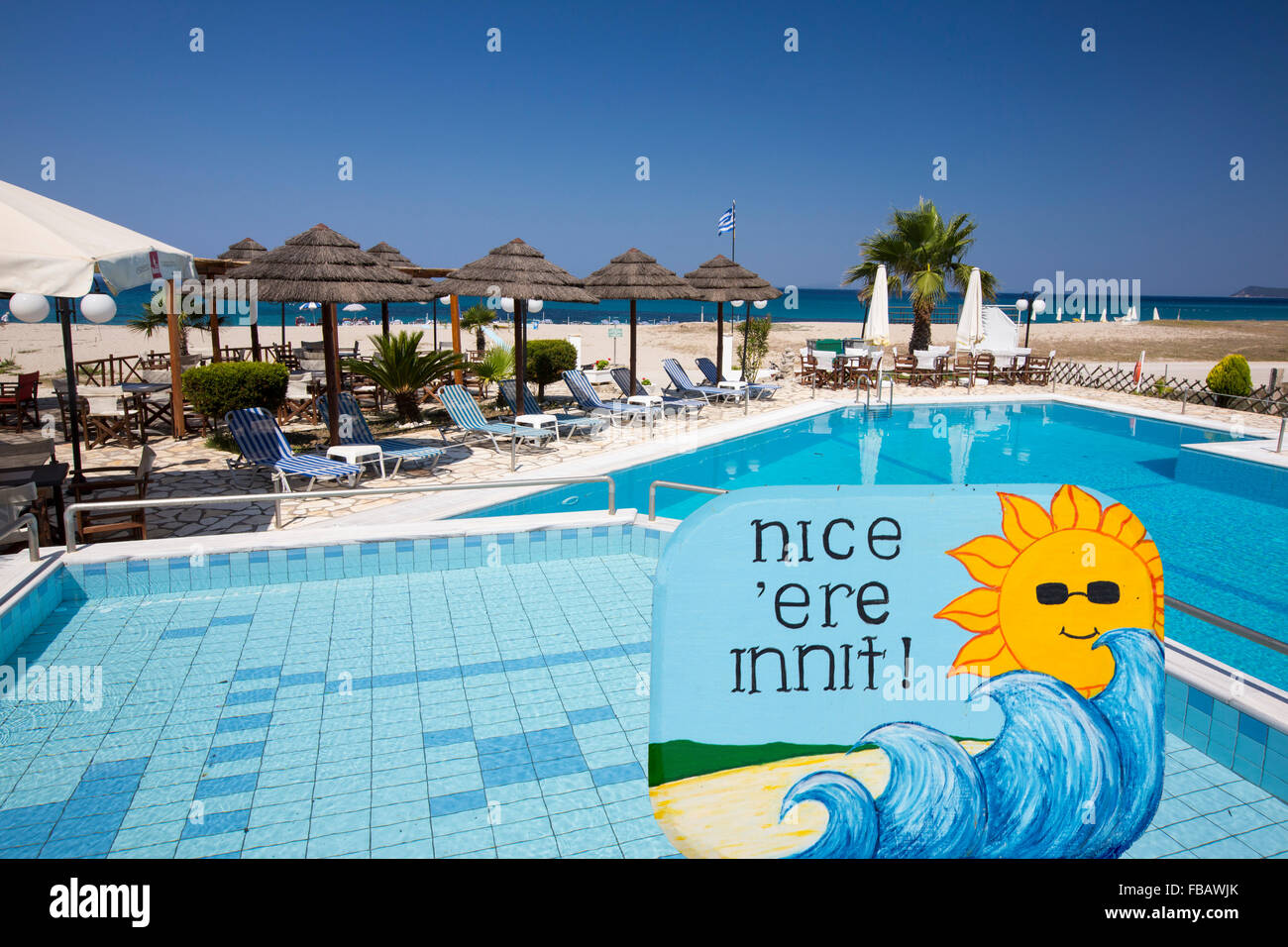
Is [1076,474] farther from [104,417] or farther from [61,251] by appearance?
[104,417]

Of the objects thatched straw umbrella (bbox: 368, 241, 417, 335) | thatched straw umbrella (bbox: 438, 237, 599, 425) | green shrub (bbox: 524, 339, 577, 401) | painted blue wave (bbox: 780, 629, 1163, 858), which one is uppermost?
thatched straw umbrella (bbox: 368, 241, 417, 335)

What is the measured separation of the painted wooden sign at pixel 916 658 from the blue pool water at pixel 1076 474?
157 inches

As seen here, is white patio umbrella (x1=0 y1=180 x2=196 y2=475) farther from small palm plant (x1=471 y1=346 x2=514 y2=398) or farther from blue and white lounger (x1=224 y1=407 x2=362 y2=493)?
small palm plant (x1=471 y1=346 x2=514 y2=398)

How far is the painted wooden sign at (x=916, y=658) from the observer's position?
2.57 meters

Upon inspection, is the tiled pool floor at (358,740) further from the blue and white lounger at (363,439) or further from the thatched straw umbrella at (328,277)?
the thatched straw umbrella at (328,277)

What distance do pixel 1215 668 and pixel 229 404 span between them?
1149cm

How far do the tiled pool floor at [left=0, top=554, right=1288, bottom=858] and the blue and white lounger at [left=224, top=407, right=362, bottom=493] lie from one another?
8.15 feet

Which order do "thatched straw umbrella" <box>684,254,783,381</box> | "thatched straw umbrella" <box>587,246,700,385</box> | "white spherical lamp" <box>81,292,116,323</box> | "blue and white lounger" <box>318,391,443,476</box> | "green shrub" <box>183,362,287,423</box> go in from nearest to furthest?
"blue and white lounger" <box>318,391,443,476</box> < "green shrub" <box>183,362,287,423</box> < "white spherical lamp" <box>81,292,116,323</box> < "thatched straw umbrella" <box>587,246,700,385</box> < "thatched straw umbrella" <box>684,254,783,381</box>

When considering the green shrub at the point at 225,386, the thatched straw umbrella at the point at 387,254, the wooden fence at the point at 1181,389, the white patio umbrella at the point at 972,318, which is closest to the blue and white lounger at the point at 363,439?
the green shrub at the point at 225,386

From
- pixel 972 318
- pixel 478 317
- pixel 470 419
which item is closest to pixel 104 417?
pixel 470 419

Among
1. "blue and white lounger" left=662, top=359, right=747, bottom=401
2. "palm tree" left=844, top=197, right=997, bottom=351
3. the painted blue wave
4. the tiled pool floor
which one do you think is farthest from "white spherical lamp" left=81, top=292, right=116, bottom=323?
"palm tree" left=844, top=197, right=997, bottom=351

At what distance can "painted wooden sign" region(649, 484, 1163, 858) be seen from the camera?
2.57 metres

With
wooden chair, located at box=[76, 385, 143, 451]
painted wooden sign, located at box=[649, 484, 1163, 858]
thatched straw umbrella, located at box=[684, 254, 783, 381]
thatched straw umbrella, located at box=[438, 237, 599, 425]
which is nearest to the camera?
painted wooden sign, located at box=[649, 484, 1163, 858]
